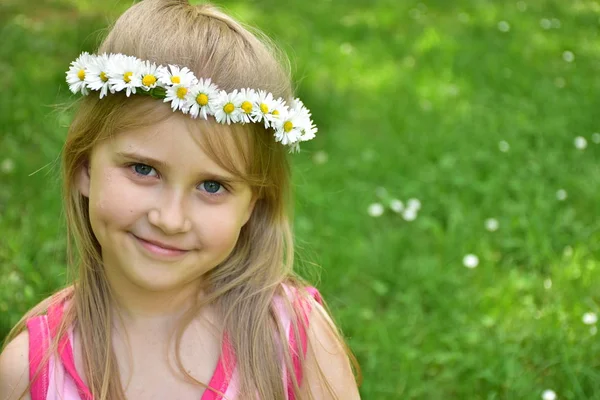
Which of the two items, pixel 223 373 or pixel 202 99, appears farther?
pixel 223 373

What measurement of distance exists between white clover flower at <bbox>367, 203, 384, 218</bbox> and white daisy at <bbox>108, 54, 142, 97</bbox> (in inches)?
75.4

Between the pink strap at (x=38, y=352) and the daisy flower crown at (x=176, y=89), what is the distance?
0.56m

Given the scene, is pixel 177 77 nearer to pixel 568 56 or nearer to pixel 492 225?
pixel 492 225

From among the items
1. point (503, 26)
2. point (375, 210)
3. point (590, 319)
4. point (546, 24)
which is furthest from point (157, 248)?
point (546, 24)

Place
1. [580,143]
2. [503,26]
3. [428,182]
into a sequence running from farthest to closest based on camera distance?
[503,26]
[580,143]
[428,182]

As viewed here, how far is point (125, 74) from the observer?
5.41 feet

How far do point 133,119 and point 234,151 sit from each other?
215 mm

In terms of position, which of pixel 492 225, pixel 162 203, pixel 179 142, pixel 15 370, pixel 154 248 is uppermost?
pixel 179 142

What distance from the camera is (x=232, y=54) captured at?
172 centimetres

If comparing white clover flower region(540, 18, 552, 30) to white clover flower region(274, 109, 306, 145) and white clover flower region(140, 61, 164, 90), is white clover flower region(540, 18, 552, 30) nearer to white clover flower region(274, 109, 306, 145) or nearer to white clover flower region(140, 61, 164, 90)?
white clover flower region(274, 109, 306, 145)

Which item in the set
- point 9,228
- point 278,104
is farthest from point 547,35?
point 278,104

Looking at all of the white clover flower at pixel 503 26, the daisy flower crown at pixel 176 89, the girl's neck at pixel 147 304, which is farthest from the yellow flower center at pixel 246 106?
the white clover flower at pixel 503 26

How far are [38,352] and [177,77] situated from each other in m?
0.72

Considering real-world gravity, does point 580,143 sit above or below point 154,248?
below
